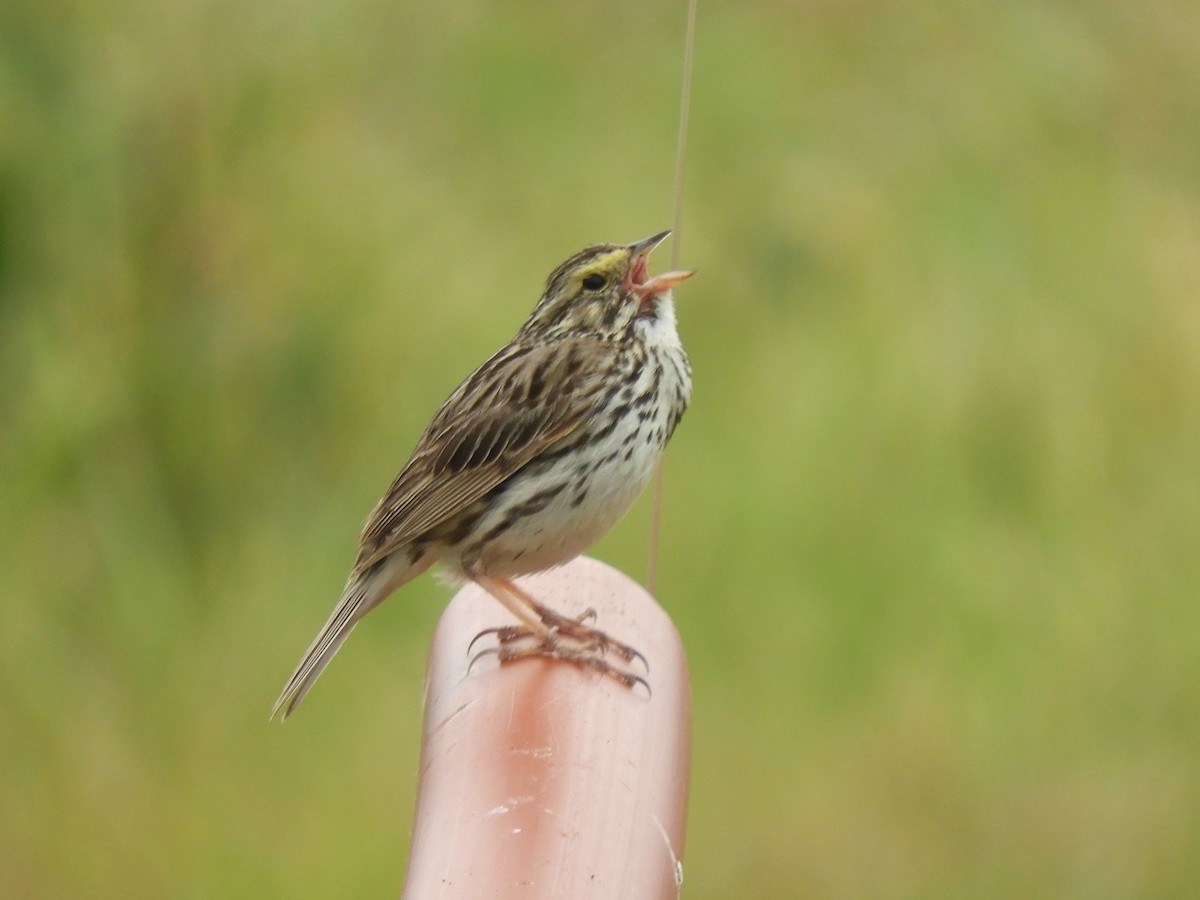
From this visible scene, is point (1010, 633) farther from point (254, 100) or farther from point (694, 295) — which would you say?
point (254, 100)

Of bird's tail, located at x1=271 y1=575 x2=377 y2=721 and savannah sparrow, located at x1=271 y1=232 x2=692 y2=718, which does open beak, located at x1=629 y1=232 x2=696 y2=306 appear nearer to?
savannah sparrow, located at x1=271 y1=232 x2=692 y2=718

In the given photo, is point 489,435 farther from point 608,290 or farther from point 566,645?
point 566,645

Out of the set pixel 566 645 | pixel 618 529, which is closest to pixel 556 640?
pixel 566 645

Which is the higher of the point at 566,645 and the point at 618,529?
the point at 618,529

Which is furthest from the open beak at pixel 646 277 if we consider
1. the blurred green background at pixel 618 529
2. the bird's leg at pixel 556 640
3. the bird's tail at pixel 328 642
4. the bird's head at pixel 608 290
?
the blurred green background at pixel 618 529

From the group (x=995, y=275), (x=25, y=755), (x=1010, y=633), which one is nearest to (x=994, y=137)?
(x=995, y=275)
